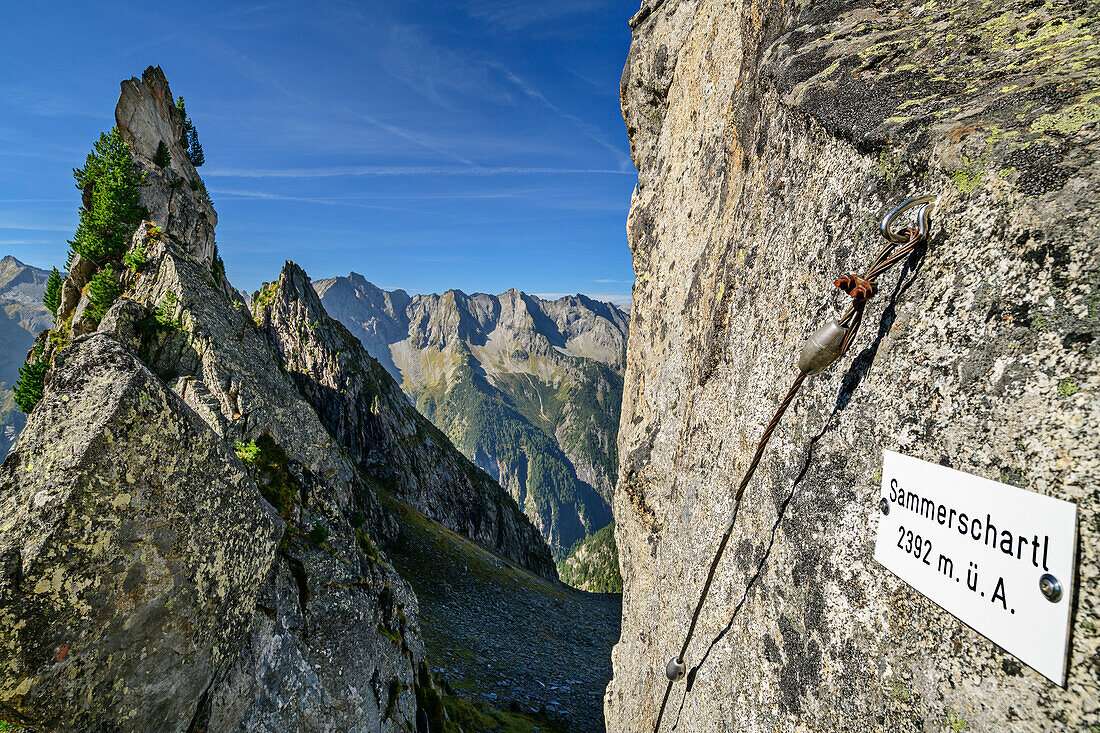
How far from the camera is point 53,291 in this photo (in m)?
26.7

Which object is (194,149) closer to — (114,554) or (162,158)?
(162,158)

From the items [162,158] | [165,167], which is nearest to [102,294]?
[165,167]

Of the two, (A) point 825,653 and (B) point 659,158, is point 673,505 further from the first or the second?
(B) point 659,158

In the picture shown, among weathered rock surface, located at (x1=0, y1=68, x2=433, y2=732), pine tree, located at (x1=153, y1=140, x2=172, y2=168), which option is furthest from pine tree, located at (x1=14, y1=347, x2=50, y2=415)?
pine tree, located at (x1=153, y1=140, x2=172, y2=168)

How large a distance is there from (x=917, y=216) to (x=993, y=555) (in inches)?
112

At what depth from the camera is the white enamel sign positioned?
2594mm

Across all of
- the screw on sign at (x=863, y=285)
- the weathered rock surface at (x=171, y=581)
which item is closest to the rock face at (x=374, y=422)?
the weathered rock surface at (x=171, y=581)

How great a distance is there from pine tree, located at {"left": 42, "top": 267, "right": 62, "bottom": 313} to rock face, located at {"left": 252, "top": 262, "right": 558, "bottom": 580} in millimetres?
32088

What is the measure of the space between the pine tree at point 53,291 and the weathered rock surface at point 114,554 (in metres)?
27.3

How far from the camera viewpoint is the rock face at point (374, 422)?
64.0m

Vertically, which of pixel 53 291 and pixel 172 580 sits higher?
pixel 53 291

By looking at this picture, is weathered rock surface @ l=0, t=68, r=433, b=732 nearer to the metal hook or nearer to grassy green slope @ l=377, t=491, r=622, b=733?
grassy green slope @ l=377, t=491, r=622, b=733

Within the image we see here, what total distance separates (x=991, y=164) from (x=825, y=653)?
4.58 m

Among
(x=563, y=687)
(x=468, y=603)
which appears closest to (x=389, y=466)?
(x=468, y=603)
